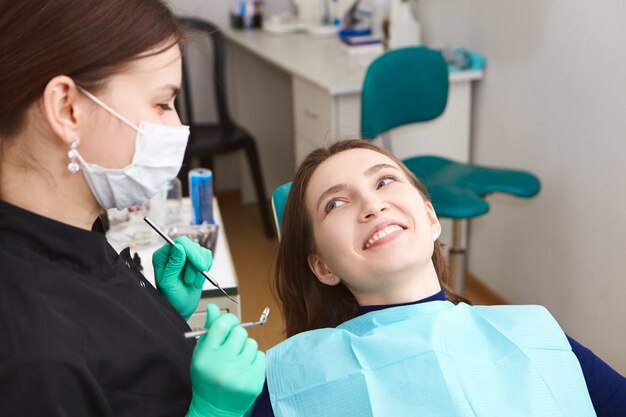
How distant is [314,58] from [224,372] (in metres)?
2.35

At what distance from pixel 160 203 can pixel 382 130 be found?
89cm

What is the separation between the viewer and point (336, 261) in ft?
4.43

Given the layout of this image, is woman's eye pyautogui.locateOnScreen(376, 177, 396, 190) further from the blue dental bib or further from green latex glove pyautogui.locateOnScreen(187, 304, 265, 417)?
green latex glove pyautogui.locateOnScreen(187, 304, 265, 417)

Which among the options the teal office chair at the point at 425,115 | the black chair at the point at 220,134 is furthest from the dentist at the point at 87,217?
the black chair at the point at 220,134

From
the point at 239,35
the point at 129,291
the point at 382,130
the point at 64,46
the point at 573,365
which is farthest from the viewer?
the point at 239,35

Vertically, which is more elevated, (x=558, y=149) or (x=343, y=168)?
(x=343, y=168)

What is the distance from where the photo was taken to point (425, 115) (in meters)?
2.65

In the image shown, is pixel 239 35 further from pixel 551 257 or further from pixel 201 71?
pixel 551 257

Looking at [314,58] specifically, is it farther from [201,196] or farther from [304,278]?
[304,278]

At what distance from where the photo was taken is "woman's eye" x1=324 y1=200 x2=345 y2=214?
4.54ft

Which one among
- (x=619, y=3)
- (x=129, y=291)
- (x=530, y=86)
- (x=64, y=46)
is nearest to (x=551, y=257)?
(x=530, y=86)

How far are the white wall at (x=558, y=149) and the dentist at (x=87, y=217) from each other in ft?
5.03

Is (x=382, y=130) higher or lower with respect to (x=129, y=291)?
lower

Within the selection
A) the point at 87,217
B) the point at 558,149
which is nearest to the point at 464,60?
the point at 558,149
